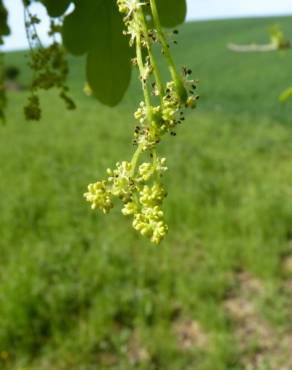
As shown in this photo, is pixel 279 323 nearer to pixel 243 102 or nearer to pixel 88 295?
pixel 88 295

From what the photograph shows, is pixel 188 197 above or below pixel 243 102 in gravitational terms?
above

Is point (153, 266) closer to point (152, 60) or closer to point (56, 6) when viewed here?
point (56, 6)

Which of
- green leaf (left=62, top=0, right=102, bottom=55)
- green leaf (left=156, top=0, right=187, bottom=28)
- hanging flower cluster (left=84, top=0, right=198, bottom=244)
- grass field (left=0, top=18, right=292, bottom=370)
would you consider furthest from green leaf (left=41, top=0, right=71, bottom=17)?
grass field (left=0, top=18, right=292, bottom=370)

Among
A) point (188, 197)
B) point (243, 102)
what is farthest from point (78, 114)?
point (188, 197)

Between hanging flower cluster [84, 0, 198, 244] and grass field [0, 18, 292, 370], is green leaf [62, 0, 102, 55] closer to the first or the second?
hanging flower cluster [84, 0, 198, 244]

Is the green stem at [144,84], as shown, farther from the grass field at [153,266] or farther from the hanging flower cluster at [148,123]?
the grass field at [153,266]
